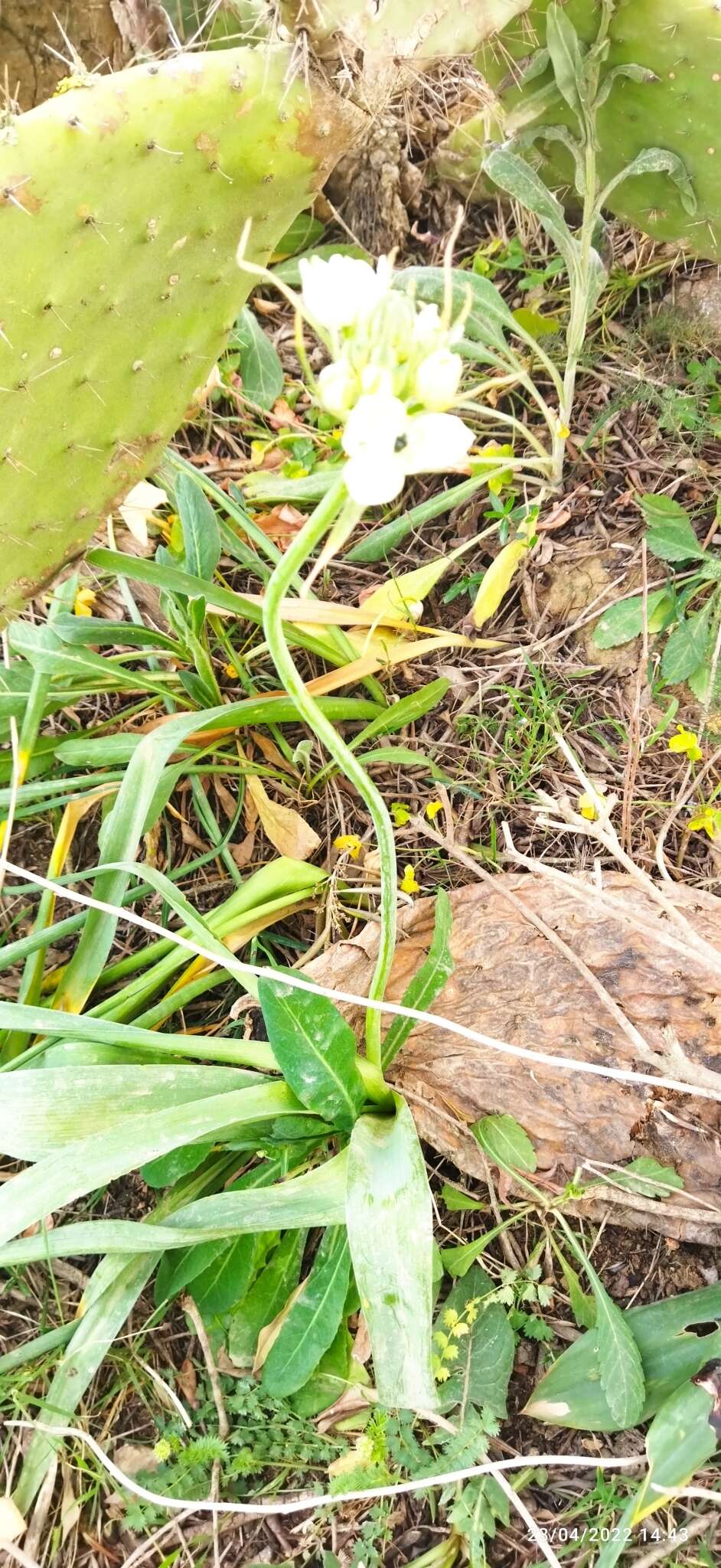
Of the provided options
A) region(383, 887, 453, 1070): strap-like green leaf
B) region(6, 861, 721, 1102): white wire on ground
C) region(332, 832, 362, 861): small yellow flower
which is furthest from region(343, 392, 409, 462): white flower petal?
region(332, 832, 362, 861): small yellow flower

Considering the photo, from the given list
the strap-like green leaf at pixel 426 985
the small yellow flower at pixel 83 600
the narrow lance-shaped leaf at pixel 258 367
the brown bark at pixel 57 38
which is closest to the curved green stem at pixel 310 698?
the strap-like green leaf at pixel 426 985

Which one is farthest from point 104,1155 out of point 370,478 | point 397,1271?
point 370,478

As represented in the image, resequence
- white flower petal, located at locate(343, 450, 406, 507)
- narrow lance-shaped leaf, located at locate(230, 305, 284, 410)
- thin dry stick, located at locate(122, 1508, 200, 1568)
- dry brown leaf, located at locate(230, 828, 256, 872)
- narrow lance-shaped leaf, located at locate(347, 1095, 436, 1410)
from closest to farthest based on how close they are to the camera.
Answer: white flower petal, located at locate(343, 450, 406, 507) → narrow lance-shaped leaf, located at locate(347, 1095, 436, 1410) → thin dry stick, located at locate(122, 1508, 200, 1568) → dry brown leaf, located at locate(230, 828, 256, 872) → narrow lance-shaped leaf, located at locate(230, 305, 284, 410)

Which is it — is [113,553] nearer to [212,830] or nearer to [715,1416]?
[212,830]

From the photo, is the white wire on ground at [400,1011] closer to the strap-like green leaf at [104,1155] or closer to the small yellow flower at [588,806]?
the strap-like green leaf at [104,1155]

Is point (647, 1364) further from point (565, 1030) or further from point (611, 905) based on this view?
point (611, 905)

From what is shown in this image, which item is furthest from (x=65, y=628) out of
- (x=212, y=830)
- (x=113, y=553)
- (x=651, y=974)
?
(x=651, y=974)

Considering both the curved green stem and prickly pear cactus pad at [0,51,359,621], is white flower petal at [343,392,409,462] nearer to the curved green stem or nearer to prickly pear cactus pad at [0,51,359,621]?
the curved green stem
